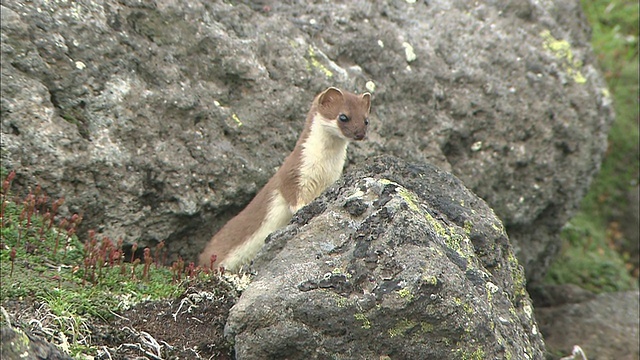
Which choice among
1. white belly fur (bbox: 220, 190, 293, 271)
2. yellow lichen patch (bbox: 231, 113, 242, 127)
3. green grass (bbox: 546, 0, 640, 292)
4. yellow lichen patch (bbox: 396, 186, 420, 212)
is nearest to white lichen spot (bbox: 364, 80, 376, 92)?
yellow lichen patch (bbox: 231, 113, 242, 127)

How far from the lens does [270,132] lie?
7.48 meters

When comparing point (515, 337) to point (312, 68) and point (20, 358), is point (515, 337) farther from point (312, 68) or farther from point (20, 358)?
point (312, 68)

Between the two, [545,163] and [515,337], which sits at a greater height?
[545,163]

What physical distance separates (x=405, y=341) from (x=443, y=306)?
0.28 meters

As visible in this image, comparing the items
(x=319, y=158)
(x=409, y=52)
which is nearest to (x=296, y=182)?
(x=319, y=158)

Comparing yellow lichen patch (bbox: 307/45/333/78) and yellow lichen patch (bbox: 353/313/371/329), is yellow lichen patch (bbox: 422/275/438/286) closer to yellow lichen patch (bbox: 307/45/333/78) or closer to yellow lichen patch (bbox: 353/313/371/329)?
yellow lichen patch (bbox: 353/313/371/329)

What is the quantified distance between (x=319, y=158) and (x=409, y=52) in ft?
6.25

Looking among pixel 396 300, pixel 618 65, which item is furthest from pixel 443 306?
pixel 618 65

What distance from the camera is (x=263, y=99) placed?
7.46 metres

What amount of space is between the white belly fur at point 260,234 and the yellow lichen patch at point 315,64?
1.52 m

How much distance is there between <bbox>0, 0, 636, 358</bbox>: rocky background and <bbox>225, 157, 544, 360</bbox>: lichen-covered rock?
199 centimetres

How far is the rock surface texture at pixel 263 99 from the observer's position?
6590 mm

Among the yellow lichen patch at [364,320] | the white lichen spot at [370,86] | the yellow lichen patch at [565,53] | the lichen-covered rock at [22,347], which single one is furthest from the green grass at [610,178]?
the lichen-covered rock at [22,347]

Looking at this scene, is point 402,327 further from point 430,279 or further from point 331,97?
point 331,97
